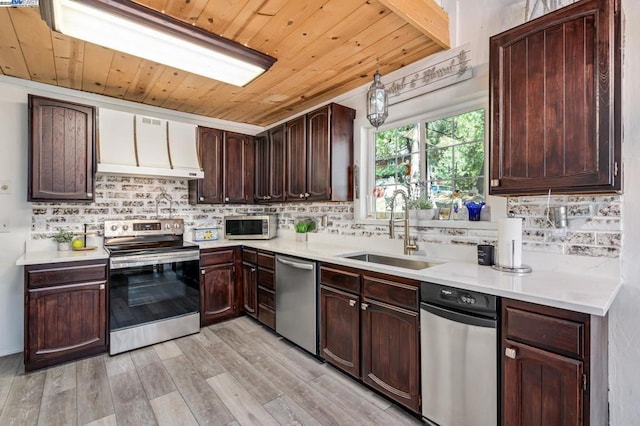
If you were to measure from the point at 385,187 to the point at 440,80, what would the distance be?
40.3 inches

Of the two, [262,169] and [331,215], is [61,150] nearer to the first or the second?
[262,169]

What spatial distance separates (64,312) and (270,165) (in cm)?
245

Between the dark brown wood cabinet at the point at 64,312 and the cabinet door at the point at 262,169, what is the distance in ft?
6.17

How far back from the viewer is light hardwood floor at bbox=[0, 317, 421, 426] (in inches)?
76.6

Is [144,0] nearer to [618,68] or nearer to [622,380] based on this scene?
[618,68]

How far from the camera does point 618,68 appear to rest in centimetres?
146

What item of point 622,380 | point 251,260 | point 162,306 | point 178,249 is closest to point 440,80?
point 622,380

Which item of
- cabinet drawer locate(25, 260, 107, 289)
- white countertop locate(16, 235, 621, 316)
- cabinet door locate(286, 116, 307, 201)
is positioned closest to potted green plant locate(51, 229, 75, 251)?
white countertop locate(16, 235, 621, 316)

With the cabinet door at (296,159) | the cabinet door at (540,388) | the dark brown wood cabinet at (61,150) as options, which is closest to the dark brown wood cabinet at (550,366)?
the cabinet door at (540,388)

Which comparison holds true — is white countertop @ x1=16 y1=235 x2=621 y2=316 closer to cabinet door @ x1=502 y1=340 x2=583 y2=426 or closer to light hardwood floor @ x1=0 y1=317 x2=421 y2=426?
cabinet door @ x1=502 y1=340 x2=583 y2=426

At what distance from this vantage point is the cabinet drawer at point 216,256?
3.36 m

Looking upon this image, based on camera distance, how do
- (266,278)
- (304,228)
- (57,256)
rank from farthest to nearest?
(304,228)
(266,278)
(57,256)

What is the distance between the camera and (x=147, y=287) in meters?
2.95

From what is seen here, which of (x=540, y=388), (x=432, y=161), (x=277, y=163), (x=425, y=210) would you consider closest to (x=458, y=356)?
(x=540, y=388)
